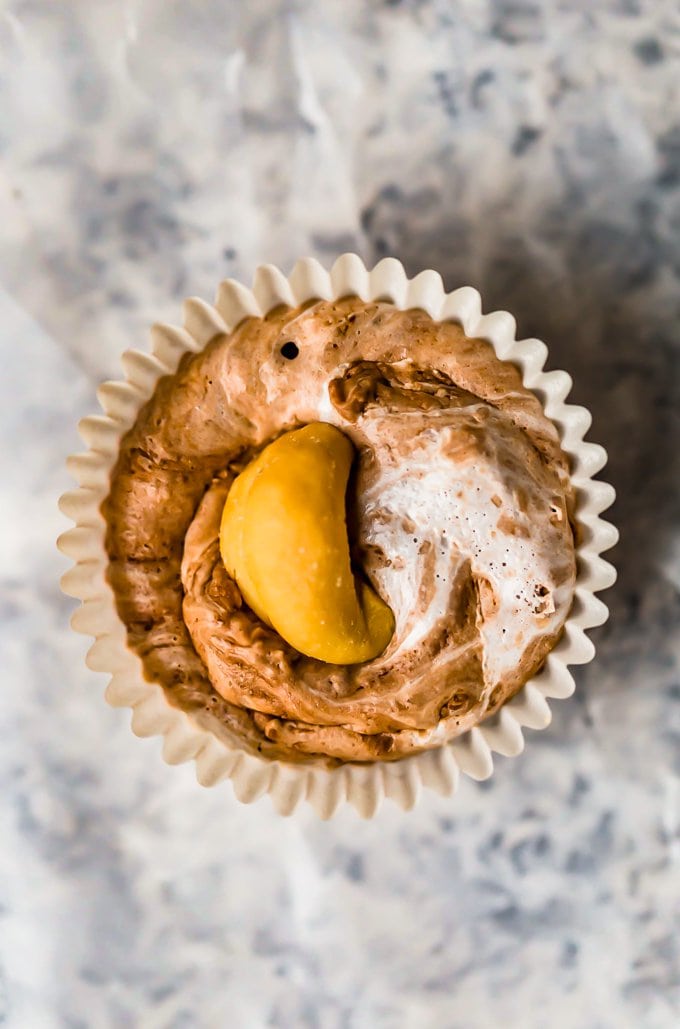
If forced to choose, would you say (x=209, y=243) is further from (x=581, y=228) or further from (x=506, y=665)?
(x=506, y=665)

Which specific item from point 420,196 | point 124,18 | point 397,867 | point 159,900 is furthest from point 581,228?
point 159,900

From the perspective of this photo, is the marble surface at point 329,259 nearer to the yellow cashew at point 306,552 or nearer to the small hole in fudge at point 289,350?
the small hole in fudge at point 289,350

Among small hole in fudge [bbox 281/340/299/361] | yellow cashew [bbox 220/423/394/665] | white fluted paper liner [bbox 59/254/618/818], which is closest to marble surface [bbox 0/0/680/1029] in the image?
white fluted paper liner [bbox 59/254/618/818]

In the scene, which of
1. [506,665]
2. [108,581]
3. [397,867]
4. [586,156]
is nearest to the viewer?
[506,665]

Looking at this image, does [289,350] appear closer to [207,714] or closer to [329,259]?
[329,259]

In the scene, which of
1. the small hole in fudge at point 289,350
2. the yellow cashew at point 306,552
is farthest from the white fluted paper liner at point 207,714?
the yellow cashew at point 306,552

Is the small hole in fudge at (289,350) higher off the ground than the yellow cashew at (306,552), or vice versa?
the small hole in fudge at (289,350)

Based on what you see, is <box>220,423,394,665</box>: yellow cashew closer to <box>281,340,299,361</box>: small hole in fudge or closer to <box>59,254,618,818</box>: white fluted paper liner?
<box>281,340,299,361</box>: small hole in fudge
